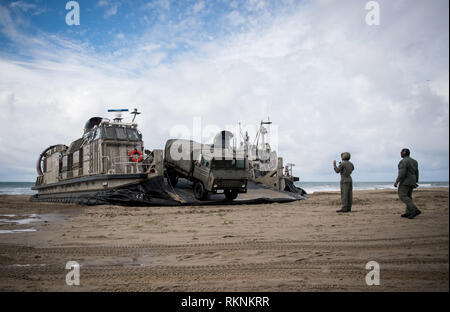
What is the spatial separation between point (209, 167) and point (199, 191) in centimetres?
141

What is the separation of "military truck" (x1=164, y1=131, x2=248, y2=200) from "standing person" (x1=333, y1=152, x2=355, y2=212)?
5.36 metres

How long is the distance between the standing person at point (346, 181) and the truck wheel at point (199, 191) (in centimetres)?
638

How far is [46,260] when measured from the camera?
440cm

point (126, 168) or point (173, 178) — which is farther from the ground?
point (126, 168)

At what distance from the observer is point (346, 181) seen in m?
8.96

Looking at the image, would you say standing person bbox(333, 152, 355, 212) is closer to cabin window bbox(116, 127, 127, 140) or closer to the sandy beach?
the sandy beach

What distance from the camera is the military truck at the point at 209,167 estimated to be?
13305 mm

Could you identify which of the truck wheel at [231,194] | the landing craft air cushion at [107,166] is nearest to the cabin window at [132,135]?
the landing craft air cushion at [107,166]

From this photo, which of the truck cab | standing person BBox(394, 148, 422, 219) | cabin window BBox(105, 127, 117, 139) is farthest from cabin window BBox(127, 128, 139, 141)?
standing person BBox(394, 148, 422, 219)

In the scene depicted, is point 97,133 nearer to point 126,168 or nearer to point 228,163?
point 126,168

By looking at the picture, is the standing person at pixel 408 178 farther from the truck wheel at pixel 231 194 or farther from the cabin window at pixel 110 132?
the cabin window at pixel 110 132

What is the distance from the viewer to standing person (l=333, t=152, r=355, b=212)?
8828mm
